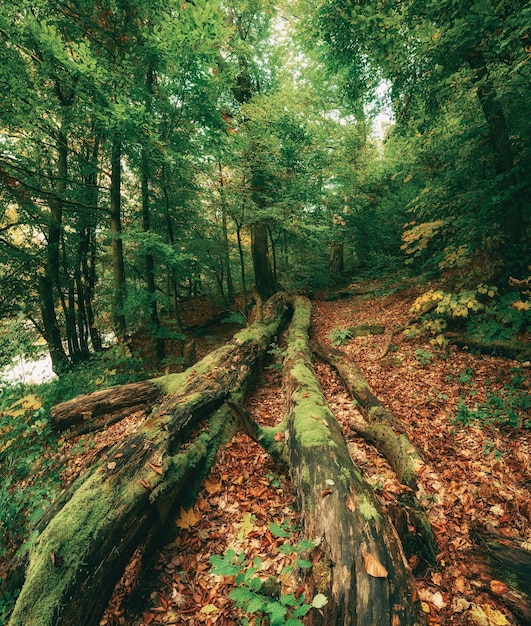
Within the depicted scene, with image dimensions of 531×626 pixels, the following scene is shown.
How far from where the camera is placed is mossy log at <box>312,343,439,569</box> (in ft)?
8.54

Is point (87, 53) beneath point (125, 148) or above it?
above

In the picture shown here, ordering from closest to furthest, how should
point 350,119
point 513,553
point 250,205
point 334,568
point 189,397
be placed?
1. point 334,568
2. point 513,553
3. point 189,397
4. point 250,205
5. point 350,119

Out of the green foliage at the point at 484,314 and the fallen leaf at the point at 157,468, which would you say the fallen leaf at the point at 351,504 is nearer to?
the fallen leaf at the point at 157,468

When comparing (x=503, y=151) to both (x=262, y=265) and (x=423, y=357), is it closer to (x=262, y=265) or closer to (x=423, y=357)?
(x=423, y=357)

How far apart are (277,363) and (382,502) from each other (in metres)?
4.59

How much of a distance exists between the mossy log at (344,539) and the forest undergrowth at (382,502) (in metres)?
0.22

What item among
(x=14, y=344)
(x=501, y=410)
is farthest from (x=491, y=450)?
(x=14, y=344)

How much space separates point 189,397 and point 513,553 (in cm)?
395

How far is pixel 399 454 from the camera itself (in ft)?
11.9

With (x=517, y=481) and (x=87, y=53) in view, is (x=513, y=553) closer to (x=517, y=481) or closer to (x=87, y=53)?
(x=517, y=481)

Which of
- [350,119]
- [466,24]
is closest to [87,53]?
[466,24]

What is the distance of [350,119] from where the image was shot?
49.9 ft

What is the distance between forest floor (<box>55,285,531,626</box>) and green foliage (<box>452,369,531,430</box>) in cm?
5

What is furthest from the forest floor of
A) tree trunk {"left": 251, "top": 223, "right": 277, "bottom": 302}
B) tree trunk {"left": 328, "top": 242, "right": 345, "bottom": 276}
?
tree trunk {"left": 328, "top": 242, "right": 345, "bottom": 276}
